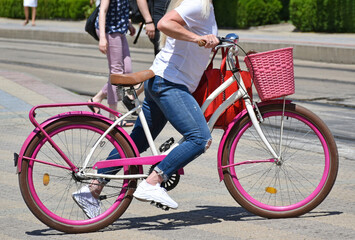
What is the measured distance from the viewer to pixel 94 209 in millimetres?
5105

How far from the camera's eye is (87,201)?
5.11 metres

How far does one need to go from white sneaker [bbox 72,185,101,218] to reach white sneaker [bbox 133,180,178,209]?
274 millimetres

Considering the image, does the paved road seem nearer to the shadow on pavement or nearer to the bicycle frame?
the shadow on pavement

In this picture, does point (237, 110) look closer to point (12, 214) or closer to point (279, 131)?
point (279, 131)

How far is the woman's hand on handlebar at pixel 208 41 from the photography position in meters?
4.78

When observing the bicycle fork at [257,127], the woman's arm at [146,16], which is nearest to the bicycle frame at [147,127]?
the bicycle fork at [257,127]

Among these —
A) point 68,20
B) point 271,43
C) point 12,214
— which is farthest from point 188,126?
point 68,20

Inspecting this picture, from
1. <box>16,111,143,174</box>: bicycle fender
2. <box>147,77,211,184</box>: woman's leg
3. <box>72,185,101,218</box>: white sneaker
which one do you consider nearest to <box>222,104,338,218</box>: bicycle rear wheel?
<box>147,77,211,184</box>: woman's leg

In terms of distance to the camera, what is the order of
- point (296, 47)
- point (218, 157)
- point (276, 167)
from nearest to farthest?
point (218, 157) < point (276, 167) < point (296, 47)

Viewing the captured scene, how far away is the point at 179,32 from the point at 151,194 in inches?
38.9

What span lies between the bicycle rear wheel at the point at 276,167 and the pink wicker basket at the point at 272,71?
0.21 meters

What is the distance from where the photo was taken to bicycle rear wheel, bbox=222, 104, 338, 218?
17.2 ft

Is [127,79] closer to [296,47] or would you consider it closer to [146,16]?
[146,16]

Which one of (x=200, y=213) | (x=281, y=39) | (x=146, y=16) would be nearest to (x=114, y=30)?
(x=146, y=16)
